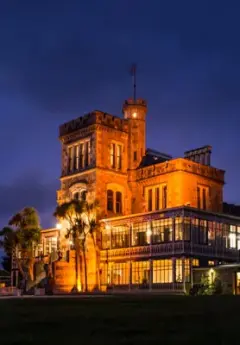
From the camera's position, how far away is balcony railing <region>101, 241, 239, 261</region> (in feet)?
160

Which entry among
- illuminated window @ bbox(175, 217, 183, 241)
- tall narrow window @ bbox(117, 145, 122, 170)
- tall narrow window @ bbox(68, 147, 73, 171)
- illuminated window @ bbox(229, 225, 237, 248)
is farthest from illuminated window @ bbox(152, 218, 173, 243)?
tall narrow window @ bbox(68, 147, 73, 171)

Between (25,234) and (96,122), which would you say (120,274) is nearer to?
(25,234)

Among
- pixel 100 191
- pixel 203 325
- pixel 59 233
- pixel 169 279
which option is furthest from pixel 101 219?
pixel 203 325

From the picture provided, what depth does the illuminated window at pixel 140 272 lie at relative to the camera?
170 ft

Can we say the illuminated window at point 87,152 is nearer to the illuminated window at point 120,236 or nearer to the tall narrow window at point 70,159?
the tall narrow window at point 70,159

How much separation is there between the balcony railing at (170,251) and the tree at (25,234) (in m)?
7.27

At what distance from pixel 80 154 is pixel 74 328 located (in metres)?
50.0

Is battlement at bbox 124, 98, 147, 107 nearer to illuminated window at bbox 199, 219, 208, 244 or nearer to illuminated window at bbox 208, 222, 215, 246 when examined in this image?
illuminated window at bbox 208, 222, 215, 246

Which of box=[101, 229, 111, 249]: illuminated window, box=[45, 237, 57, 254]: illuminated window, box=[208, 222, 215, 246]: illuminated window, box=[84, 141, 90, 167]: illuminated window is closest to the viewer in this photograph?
box=[208, 222, 215, 246]: illuminated window

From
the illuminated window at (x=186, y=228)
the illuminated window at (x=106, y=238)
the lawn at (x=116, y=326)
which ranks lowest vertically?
the lawn at (x=116, y=326)

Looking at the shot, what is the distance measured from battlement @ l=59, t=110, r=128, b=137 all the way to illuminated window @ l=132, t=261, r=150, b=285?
1501cm

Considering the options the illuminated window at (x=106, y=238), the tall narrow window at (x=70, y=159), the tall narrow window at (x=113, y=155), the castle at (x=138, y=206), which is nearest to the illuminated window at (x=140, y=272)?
the castle at (x=138, y=206)

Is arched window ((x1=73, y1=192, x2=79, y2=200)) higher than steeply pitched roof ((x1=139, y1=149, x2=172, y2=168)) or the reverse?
the reverse

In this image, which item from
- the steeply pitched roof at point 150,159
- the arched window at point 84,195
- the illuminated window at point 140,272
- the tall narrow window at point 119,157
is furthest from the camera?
the steeply pitched roof at point 150,159
